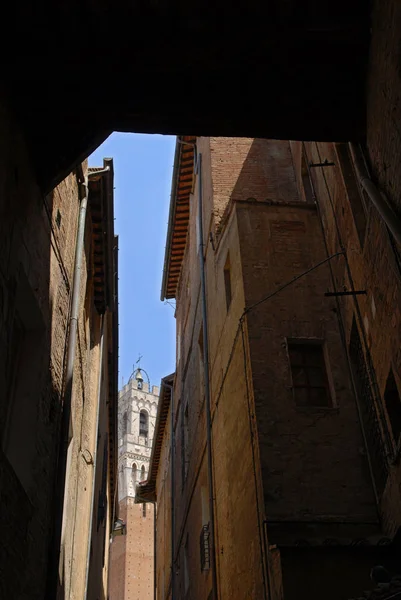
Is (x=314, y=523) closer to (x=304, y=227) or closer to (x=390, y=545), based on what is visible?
(x=390, y=545)

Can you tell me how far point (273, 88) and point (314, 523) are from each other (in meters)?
4.83

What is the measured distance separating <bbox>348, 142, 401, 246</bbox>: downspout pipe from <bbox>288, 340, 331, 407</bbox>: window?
3.71 m

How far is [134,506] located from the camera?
54812 millimetres

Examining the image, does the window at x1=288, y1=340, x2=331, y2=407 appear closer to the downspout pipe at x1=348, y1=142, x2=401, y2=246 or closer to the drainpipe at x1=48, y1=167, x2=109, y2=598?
the drainpipe at x1=48, y1=167, x2=109, y2=598

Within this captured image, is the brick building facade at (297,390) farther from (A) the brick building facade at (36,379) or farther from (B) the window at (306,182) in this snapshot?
(A) the brick building facade at (36,379)

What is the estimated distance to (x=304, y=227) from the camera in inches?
→ 424

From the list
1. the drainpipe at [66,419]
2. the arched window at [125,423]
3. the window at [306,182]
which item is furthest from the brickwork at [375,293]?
the arched window at [125,423]

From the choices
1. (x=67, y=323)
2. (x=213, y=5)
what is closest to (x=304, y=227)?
(x=67, y=323)

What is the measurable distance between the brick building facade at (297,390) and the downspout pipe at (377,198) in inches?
14.8

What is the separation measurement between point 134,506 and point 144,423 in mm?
18930

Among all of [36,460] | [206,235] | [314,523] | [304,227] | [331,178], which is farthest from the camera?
[206,235]

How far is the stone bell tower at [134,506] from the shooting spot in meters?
49.5

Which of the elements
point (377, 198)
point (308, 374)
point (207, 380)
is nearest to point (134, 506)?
point (207, 380)

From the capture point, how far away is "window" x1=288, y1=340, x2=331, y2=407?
9.08 m
